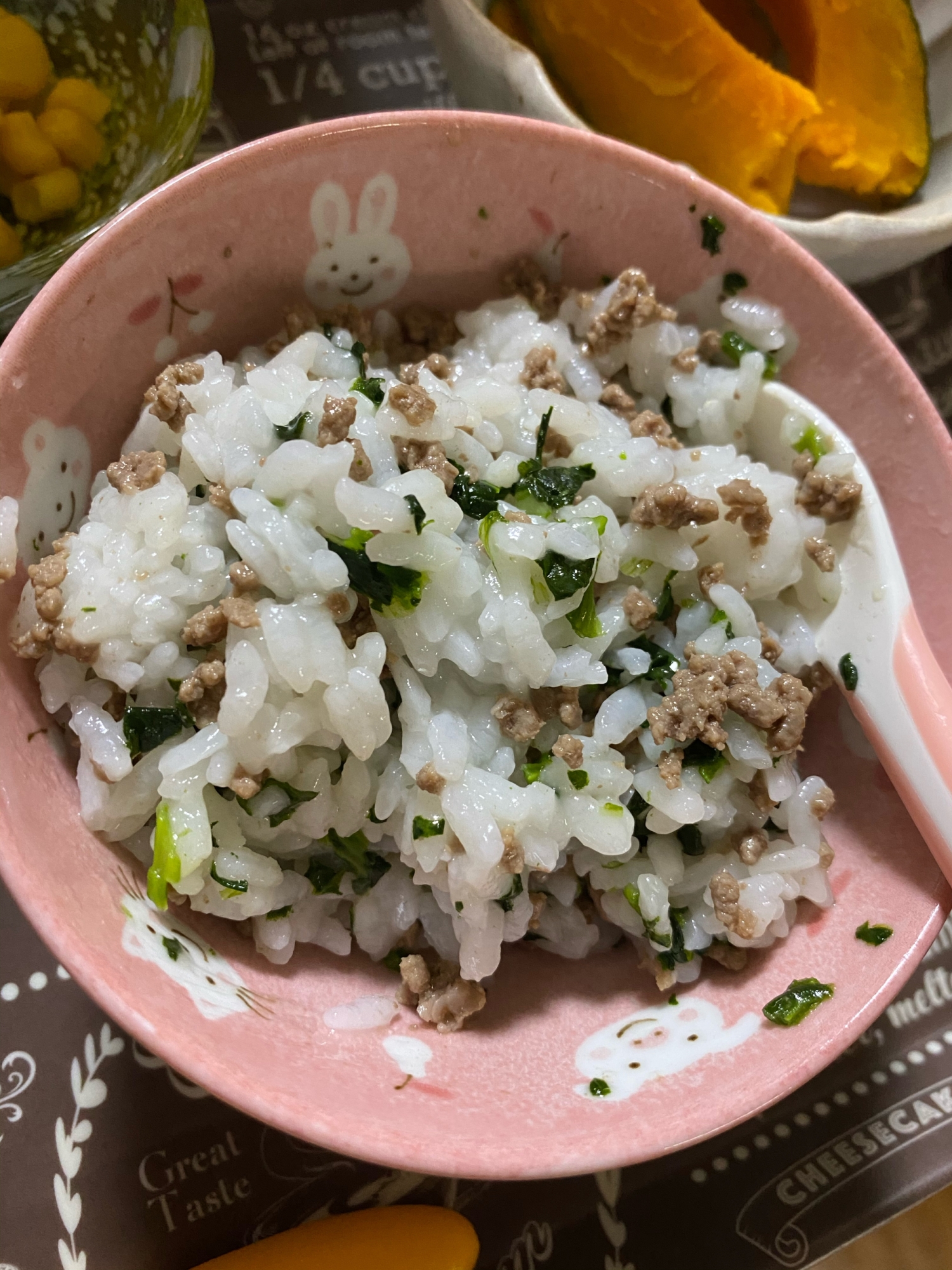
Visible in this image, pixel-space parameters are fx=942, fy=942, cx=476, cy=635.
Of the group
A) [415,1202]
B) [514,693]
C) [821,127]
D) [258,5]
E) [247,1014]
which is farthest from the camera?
[258,5]

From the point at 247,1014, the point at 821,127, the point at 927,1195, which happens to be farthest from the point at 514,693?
the point at 821,127

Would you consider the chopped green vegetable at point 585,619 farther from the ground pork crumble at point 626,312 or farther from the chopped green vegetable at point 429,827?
the ground pork crumble at point 626,312

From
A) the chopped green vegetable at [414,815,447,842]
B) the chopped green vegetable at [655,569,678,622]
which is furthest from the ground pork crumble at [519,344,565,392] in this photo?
the chopped green vegetable at [414,815,447,842]

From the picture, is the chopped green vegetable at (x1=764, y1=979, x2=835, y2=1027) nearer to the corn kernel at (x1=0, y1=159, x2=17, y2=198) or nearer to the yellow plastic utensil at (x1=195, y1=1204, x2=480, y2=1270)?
the yellow plastic utensil at (x1=195, y1=1204, x2=480, y2=1270)

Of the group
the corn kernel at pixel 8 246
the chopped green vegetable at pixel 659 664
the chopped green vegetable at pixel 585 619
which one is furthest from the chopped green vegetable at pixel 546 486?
the corn kernel at pixel 8 246

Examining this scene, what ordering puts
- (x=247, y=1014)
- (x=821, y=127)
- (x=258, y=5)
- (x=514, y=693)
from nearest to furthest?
(x=247, y=1014), (x=514, y=693), (x=821, y=127), (x=258, y=5)

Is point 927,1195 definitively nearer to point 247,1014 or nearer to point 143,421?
point 247,1014
